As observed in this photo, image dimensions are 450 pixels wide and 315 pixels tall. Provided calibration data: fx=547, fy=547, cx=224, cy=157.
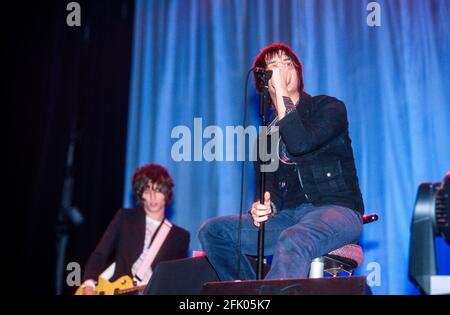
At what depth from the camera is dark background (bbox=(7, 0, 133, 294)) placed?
3801mm

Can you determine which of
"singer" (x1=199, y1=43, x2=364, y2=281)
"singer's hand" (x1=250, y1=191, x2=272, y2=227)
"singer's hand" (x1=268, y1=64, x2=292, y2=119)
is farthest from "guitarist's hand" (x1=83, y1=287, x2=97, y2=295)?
"singer's hand" (x1=268, y1=64, x2=292, y2=119)

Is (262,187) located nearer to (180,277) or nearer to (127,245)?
(180,277)

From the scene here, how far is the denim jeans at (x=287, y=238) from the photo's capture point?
6.82 feet

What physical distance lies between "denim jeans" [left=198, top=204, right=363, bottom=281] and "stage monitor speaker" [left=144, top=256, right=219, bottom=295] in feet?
0.30

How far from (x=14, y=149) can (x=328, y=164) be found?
2.37m

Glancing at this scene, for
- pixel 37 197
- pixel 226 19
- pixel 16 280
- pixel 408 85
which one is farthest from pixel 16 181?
pixel 408 85

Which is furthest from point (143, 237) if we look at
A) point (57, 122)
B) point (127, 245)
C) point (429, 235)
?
point (429, 235)

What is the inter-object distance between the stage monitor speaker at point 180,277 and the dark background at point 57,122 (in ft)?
5.59

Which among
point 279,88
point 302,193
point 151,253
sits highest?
point 279,88

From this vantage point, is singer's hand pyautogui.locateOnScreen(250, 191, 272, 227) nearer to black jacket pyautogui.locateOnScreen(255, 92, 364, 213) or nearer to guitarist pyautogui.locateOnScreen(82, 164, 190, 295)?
black jacket pyautogui.locateOnScreen(255, 92, 364, 213)

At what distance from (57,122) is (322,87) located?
6.70 ft

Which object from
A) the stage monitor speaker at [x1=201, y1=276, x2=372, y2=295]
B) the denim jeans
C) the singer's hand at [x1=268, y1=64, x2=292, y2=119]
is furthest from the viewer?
the singer's hand at [x1=268, y1=64, x2=292, y2=119]

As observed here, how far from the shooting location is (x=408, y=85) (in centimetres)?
406

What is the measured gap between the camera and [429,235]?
1577mm
